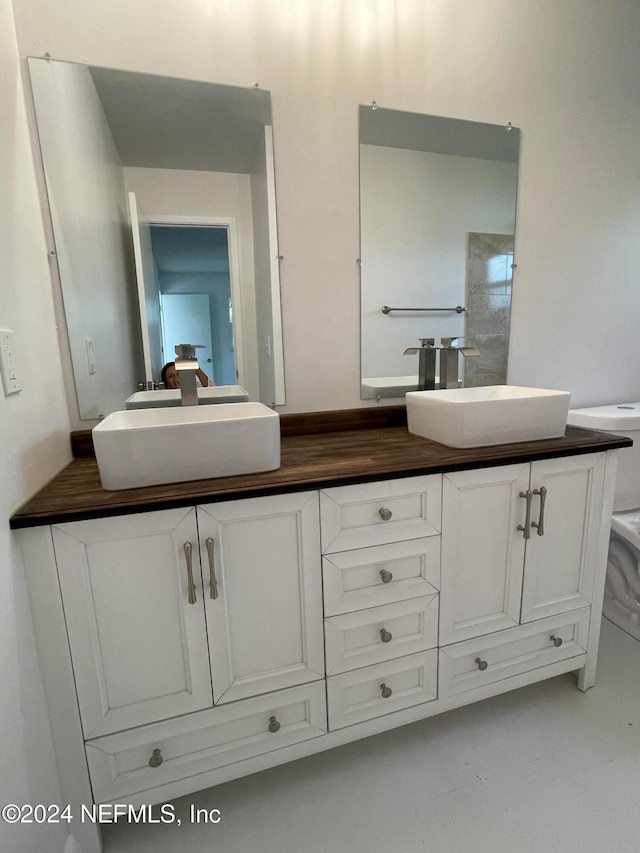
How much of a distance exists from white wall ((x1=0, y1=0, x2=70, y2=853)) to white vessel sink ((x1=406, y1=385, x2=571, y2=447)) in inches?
41.8

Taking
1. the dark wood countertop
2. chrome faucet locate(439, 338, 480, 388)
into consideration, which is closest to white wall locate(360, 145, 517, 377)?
chrome faucet locate(439, 338, 480, 388)

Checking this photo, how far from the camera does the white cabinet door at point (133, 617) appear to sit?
0.86 metres

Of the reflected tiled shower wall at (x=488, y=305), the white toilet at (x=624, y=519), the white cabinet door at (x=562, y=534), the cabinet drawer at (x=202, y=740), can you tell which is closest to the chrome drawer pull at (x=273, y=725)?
the cabinet drawer at (x=202, y=740)

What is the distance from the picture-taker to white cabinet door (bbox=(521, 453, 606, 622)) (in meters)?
1.20

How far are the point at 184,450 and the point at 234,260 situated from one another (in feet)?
2.38

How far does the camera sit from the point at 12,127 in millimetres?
986

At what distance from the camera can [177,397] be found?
134 centimetres

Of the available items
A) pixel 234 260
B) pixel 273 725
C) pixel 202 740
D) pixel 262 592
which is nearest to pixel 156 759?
pixel 202 740

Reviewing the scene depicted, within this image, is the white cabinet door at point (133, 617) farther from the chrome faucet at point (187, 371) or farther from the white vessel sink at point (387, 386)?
the white vessel sink at point (387, 386)

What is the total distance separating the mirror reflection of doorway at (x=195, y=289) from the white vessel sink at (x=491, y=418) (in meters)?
0.70

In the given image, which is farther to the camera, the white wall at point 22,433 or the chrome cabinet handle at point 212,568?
the chrome cabinet handle at point 212,568

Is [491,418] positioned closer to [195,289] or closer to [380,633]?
[380,633]

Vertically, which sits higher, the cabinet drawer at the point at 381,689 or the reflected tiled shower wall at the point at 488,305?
the reflected tiled shower wall at the point at 488,305

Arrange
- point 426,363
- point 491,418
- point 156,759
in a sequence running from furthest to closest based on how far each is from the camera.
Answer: point 426,363 → point 491,418 → point 156,759
